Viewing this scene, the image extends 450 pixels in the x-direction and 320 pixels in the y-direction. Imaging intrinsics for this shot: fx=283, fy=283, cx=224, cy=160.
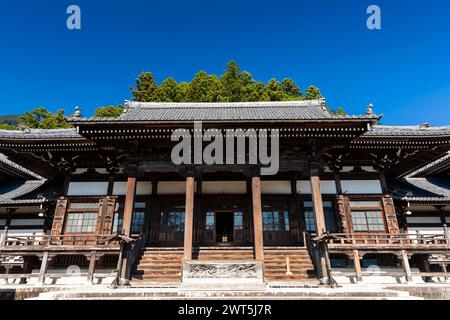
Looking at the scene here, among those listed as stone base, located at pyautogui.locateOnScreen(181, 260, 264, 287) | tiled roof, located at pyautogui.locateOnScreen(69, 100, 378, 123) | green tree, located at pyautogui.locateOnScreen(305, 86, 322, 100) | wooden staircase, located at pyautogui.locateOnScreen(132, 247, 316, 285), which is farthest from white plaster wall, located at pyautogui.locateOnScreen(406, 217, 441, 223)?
green tree, located at pyautogui.locateOnScreen(305, 86, 322, 100)

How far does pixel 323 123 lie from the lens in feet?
37.0

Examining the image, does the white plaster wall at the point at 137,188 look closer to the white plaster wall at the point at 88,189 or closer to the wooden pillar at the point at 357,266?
the white plaster wall at the point at 88,189

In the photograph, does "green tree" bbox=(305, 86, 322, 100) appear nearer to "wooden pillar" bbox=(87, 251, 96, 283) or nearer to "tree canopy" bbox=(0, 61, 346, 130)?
"tree canopy" bbox=(0, 61, 346, 130)

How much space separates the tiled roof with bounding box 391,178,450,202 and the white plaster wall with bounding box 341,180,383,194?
983 mm

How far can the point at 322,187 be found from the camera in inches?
562

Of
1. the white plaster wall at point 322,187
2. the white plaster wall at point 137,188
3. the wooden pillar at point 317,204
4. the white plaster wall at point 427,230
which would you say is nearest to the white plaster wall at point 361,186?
the white plaster wall at point 322,187

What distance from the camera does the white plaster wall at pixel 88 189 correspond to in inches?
563

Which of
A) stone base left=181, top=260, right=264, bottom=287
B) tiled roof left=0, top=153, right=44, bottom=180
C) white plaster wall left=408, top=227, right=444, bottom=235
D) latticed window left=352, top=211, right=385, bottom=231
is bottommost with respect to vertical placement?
stone base left=181, top=260, right=264, bottom=287

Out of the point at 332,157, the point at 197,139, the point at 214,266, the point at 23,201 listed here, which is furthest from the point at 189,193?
the point at 23,201

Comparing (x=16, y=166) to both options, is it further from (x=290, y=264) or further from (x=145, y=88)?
(x=145, y=88)

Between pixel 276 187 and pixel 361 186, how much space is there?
4194mm

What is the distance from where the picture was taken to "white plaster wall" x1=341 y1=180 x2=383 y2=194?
14.1 metres

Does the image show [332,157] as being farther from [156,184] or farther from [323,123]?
[156,184]

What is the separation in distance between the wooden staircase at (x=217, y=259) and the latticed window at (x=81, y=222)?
334 centimetres
